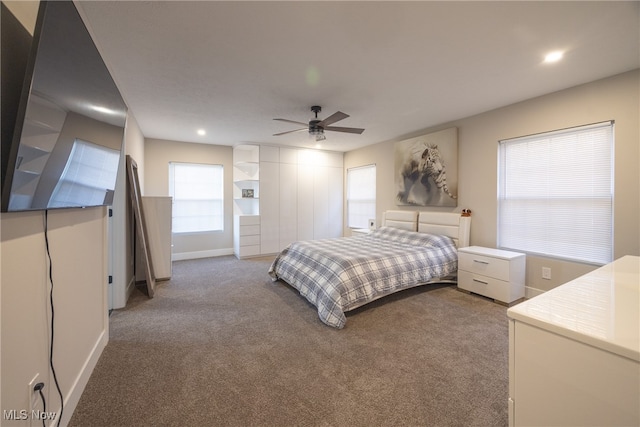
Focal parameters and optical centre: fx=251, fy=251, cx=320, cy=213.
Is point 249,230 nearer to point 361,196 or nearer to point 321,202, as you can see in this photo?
A: point 321,202

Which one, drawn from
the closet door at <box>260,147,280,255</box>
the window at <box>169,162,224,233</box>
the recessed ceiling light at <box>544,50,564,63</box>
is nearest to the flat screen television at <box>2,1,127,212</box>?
the recessed ceiling light at <box>544,50,564,63</box>

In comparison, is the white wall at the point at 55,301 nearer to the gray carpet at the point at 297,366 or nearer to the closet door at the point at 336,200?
the gray carpet at the point at 297,366

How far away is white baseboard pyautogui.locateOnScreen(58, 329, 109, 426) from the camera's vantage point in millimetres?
1440

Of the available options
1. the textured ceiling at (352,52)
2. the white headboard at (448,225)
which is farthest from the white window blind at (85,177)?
the white headboard at (448,225)

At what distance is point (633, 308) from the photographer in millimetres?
906

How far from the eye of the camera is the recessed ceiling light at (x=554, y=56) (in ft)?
7.29

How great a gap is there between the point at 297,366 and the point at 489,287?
8.56ft

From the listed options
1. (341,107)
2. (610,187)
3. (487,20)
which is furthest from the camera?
(341,107)

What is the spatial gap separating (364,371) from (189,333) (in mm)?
1670

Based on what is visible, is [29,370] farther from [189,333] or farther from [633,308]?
[633,308]

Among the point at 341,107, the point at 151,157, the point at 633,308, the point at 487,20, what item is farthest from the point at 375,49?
the point at 151,157

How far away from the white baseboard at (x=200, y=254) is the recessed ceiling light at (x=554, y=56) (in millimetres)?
6012

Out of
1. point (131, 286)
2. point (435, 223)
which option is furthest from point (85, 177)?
point (435, 223)

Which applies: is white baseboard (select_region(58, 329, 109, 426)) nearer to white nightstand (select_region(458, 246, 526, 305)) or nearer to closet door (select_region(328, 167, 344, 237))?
white nightstand (select_region(458, 246, 526, 305))
